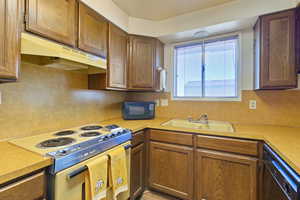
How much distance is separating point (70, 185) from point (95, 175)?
16 cm

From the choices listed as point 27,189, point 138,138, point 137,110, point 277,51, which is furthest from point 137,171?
point 277,51

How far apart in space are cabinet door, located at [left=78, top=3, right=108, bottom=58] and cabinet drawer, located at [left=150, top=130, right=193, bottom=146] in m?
1.09

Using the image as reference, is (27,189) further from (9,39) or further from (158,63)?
(158,63)

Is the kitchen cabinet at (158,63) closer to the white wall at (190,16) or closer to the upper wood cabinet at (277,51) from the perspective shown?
the white wall at (190,16)

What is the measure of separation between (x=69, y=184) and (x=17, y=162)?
→ 319 mm

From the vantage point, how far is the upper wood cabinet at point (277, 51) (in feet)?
4.99

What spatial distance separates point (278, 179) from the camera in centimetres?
104

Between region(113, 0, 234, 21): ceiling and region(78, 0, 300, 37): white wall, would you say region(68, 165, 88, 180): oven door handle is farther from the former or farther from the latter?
region(113, 0, 234, 21): ceiling

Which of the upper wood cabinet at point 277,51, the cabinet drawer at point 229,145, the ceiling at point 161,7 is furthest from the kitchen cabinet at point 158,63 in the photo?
the upper wood cabinet at point 277,51

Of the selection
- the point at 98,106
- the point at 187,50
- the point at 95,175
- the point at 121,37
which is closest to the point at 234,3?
the point at 187,50

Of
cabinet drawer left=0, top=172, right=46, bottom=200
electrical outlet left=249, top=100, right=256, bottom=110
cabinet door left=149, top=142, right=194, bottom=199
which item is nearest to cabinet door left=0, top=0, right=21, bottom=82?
cabinet drawer left=0, top=172, right=46, bottom=200

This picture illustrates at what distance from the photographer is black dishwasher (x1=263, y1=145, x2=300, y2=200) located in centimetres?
83

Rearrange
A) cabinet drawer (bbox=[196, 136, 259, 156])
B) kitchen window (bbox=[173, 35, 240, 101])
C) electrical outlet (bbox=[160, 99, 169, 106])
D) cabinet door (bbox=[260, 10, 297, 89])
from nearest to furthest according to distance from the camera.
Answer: cabinet drawer (bbox=[196, 136, 259, 156]) → cabinet door (bbox=[260, 10, 297, 89]) → kitchen window (bbox=[173, 35, 240, 101]) → electrical outlet (bbox=[160, 99, 169, 106])

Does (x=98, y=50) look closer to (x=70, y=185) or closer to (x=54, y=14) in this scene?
(x=54, y=14)
